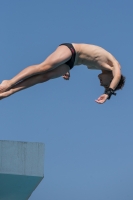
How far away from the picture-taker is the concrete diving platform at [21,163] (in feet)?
66.4

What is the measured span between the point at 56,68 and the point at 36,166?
3.89 metres

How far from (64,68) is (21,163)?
147 inches

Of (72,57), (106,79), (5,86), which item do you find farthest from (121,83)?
(5,86)

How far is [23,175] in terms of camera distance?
2041cm

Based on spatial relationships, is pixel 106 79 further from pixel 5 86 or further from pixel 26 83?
pixel 5 86

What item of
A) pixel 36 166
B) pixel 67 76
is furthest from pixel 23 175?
pixel 67 76

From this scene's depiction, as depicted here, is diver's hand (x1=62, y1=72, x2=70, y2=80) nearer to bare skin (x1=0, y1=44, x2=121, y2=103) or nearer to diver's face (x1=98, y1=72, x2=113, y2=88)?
bare skin (x1=0, y1=44, x2=121, y2=103)

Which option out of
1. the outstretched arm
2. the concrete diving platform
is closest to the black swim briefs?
the outstretched arm

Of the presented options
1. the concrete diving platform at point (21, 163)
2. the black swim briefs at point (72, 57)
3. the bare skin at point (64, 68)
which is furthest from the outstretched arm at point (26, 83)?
the concrete diving platform at point (21, 163)

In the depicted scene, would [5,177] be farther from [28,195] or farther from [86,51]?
[86,51]

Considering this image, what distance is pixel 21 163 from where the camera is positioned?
20.4 meters

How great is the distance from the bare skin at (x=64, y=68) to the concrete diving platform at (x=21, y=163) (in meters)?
3.11

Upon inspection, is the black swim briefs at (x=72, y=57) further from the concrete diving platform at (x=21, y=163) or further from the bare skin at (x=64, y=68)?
the concrete diving platform at (x=21, y=163)

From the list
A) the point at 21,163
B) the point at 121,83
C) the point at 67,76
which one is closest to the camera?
the point at 121,83
